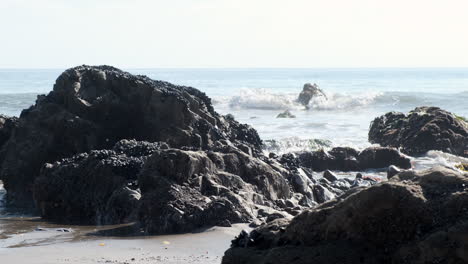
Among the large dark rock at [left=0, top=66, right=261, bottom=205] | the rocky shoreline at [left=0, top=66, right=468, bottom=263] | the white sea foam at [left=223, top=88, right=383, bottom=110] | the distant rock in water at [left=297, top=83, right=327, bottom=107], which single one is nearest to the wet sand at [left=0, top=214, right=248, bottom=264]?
the rocky shoreline at [left=0, top=66, right=468, bottom=263]

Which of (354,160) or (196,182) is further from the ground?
(196,182)

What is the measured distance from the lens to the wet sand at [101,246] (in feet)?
25.8

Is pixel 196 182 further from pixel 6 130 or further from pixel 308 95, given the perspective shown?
pixel 308 95

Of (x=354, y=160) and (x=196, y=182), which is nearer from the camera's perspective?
(x=196, y=182)

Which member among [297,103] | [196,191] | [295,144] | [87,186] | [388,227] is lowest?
[297,103]

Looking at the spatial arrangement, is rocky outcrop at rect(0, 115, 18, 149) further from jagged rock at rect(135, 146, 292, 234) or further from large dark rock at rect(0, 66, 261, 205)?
jagged rock at rect(135, 146, 292, 234)

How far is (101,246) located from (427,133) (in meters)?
13.4

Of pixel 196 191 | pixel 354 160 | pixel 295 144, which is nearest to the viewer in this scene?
pixel 196 191

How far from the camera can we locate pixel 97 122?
1358 centimetres

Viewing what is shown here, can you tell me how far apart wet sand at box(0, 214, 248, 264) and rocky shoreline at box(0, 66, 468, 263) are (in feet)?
1.54

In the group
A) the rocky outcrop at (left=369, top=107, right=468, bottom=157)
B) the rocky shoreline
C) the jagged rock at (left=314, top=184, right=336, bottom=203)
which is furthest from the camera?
the rocky outcrop at (left=369, top=107, right=468, bottom=157)

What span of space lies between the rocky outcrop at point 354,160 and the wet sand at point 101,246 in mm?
8310

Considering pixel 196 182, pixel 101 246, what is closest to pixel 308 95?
pixel 196 182

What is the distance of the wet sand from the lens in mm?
7879
